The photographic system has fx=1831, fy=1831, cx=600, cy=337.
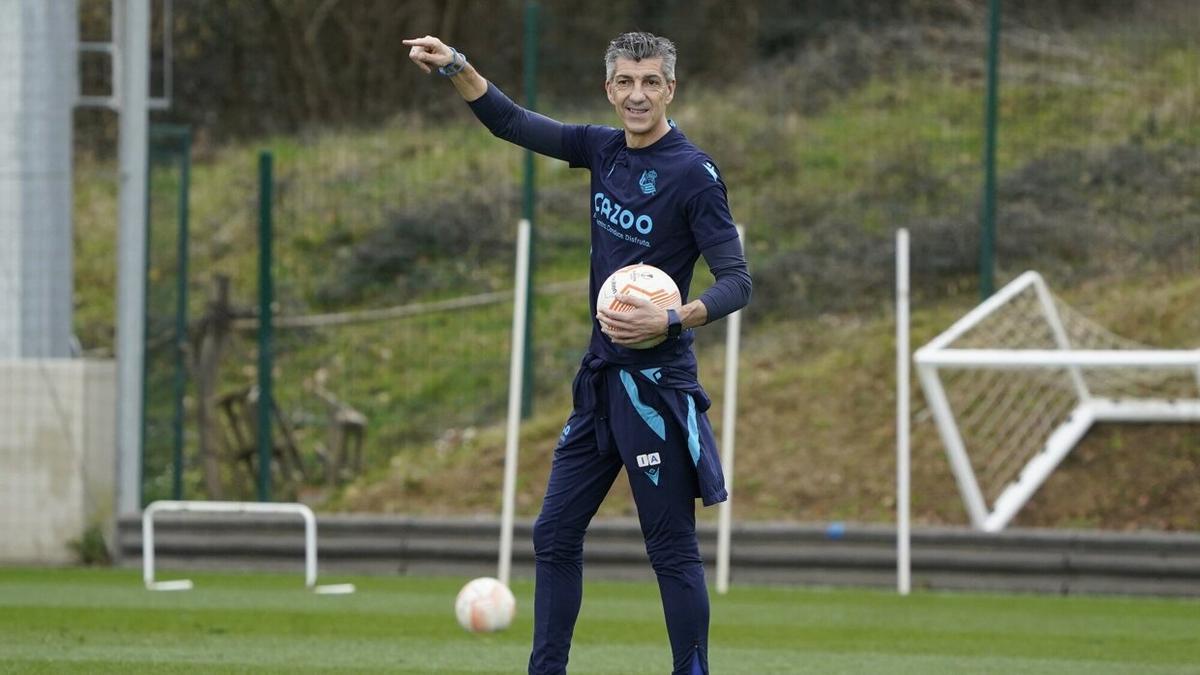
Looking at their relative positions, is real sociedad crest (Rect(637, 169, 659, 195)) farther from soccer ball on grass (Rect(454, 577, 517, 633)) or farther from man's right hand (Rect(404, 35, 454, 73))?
soccer ball on grass (Rect(454, 577, 517, 633))

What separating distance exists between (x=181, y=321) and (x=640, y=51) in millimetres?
8065

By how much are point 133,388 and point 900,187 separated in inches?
232

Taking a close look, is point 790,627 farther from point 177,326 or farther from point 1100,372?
point 177,326

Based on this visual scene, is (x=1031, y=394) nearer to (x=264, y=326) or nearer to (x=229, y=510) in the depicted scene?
(x=264, y=326)

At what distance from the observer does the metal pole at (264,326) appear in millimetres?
13148

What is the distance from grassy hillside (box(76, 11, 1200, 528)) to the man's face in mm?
7396

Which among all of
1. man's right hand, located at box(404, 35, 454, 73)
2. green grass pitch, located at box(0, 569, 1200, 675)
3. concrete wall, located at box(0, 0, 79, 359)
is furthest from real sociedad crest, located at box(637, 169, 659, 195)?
concrete wall, located at box(0, 0, 79, 359)

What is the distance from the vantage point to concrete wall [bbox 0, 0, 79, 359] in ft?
41.5

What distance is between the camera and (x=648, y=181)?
5867 mm

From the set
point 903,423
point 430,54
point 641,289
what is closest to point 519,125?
point 430,54

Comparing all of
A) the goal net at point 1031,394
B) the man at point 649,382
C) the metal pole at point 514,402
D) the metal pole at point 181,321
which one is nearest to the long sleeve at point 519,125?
the man at point 649,382

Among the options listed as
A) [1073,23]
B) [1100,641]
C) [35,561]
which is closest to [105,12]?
[35,561]

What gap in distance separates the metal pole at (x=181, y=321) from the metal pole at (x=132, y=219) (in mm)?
292

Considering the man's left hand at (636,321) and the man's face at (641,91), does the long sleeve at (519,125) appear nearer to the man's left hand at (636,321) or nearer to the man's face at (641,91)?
the man's face at (641,91)
